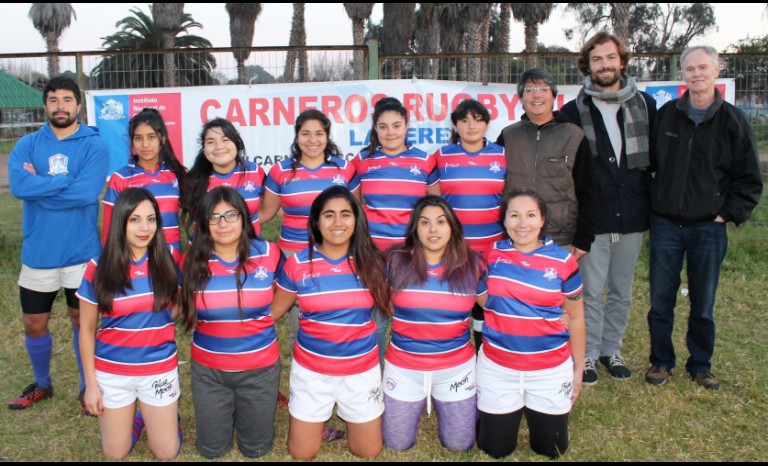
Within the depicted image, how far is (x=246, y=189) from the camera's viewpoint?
409 centimetres

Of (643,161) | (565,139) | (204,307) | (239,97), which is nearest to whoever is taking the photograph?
(204,307)

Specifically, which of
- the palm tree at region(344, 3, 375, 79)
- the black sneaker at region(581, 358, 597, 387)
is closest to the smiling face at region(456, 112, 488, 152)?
the black sneaker at region(581, 358, 597, 387)

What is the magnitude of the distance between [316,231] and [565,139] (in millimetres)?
1657

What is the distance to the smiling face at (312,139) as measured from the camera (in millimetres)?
4055

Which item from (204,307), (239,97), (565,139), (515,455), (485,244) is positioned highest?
(239,97)

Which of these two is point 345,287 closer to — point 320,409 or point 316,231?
point 316,231

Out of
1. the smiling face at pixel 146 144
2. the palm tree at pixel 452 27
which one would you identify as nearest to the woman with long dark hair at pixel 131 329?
the smiling face at pixel 146 144

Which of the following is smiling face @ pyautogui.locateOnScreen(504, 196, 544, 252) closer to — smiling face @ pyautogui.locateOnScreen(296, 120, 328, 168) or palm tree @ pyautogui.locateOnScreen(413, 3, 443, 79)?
smiling face @ pyautogui.locateOnScreen(296, 120, 328, 168)

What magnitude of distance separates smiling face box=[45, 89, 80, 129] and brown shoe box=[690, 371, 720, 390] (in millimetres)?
4508

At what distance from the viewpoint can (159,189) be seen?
396 cm

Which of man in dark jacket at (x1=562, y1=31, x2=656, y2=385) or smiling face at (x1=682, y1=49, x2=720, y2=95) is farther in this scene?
man in dark jacket at (x1=562, y1=31, x2=656, y2=385)

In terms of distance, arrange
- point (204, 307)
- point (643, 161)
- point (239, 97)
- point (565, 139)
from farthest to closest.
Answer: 1. point (239, 97)
2. point (643, 161)
3. point (565, 139)
4. point (204, 307)

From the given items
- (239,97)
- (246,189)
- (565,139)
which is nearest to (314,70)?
(239,97)

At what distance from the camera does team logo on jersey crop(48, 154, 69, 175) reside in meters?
4.13
